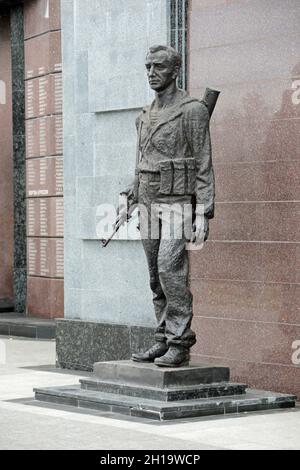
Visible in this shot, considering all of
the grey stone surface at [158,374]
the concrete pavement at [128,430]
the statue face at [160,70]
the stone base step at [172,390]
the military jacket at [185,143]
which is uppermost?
the statue face at [160,70]

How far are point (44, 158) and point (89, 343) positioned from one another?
576cm

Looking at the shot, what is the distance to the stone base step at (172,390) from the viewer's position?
10.9 metres

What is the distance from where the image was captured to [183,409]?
10.6 m

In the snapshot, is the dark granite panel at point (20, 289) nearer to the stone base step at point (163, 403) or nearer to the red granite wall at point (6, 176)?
the red granite wall at point (6, 176)

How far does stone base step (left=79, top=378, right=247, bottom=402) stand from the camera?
10898 millimetres

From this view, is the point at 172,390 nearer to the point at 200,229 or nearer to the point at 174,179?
the point at 200,229

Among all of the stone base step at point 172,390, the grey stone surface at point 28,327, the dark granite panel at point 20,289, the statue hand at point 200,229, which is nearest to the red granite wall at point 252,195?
the stone base step at point 172,390

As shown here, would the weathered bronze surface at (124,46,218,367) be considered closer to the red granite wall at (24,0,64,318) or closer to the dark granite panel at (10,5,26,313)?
the red granite wall at (24,0,64,318)

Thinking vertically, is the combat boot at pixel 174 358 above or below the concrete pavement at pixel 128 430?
above

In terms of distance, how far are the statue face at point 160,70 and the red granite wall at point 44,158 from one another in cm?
750

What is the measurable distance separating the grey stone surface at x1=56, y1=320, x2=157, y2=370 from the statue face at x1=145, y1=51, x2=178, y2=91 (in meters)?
2.89

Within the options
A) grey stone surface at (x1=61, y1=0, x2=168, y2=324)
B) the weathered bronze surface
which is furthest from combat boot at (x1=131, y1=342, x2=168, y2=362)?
grey stone surface at (x1=61, y1=0, x2=168, y2=324)

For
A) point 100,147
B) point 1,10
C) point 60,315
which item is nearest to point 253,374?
point 100,147

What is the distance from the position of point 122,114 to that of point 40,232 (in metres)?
5.89
